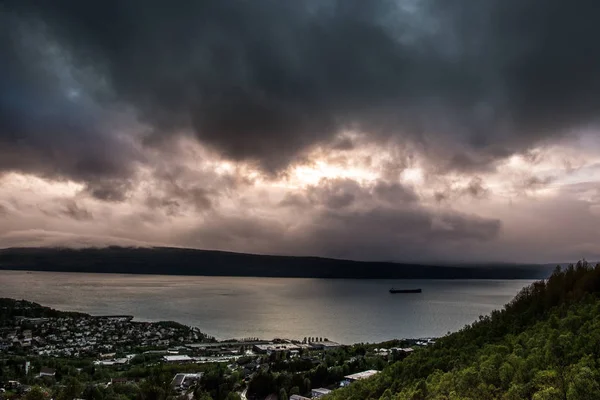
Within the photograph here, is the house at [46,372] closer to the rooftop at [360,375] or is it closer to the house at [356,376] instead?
the house at [356,376]

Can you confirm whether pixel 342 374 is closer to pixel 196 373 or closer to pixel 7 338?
pixel 196 373

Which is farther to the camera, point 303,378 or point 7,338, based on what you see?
point 7,338

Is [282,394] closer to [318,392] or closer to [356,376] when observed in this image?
[318,392]

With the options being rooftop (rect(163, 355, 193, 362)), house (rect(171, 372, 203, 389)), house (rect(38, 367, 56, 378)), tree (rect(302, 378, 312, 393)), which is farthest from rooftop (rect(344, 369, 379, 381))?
house (rect(38, 367, 56, 378))

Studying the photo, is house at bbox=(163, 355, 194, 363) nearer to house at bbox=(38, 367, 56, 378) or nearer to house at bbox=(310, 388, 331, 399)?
house at bbox=(38, 367, 56, 378)

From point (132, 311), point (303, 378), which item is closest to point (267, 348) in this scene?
point (303, 378)
